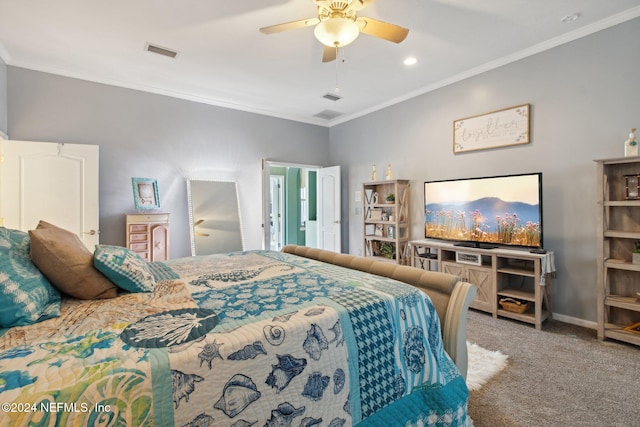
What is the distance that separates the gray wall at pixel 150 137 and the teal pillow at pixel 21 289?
109 inches

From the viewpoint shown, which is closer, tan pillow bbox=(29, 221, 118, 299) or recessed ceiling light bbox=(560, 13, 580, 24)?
tan pillow bbox=(29, 221, 118, 299)

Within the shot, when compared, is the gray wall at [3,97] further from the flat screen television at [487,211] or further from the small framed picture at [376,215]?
the flat screen television at [487,211]

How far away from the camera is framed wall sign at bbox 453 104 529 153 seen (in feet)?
10.8

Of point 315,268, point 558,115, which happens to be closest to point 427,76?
point 558,115

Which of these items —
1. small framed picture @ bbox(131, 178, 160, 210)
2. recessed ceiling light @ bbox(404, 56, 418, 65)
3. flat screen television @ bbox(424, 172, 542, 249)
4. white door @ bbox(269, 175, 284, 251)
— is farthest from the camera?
white door @ bbox(269, 175, 284, 251)

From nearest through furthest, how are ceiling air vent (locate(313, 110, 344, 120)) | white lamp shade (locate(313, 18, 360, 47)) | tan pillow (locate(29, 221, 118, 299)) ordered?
tan pillow (locate(29, 221, 118, 299)), white lamp shade (locate(313, 18, 360, 47)), ceiling air vent (locate(313, 110, 344, 120))

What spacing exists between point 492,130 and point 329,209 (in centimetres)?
292

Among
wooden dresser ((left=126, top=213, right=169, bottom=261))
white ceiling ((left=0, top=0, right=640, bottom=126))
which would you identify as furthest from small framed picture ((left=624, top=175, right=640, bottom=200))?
wooden dresser ((left=126, top=213, right=169, bottom=261))

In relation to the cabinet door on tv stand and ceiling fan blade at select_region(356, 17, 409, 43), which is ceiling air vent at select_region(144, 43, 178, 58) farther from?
the cabinet door on tv stand

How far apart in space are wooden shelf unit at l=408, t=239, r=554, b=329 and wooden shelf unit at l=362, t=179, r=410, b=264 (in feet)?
2.41

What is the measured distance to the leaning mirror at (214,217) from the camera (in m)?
4.30

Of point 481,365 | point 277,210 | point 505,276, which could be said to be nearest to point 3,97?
point 277,210

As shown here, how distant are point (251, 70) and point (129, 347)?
346 cm

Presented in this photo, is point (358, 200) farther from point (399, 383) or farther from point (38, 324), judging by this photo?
point (38, 324)
